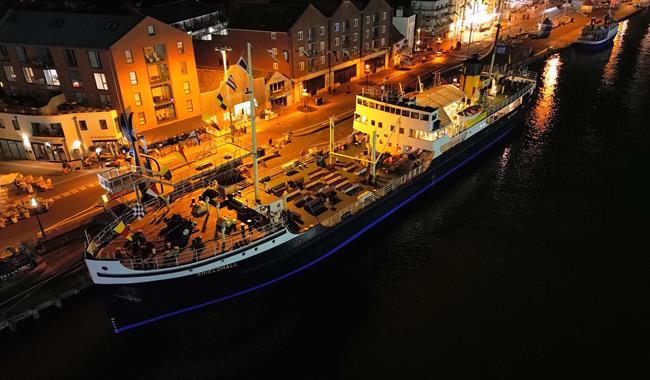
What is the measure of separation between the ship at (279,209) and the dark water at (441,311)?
2006 millimetres

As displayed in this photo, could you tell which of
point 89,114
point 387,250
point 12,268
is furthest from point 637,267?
point 89,114

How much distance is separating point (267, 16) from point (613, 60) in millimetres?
73708

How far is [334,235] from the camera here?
37.0m

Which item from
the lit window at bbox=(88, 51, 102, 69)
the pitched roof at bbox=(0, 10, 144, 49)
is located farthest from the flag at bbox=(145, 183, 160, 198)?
the lit window at bbox=(88, 51, 102, 69)

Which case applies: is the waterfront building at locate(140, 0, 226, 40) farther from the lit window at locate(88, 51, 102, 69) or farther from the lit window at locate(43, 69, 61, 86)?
the lit window at locate(88, 51, 102, 69)

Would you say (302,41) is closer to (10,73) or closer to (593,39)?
(10,73)

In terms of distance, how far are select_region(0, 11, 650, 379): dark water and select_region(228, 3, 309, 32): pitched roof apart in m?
34.1

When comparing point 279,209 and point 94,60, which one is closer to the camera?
point 279,209

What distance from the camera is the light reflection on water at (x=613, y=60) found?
80625 mm

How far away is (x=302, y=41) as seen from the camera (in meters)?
65.7

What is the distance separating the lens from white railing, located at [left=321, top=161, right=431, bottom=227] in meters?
36.4

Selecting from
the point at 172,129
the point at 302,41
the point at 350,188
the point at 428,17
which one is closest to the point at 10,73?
the point at 172,129

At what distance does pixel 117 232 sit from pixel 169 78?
1167 inches

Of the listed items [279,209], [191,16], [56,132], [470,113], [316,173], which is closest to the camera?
[279,209]
